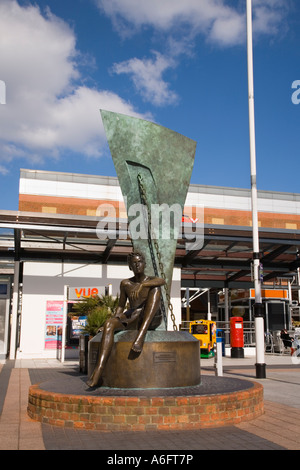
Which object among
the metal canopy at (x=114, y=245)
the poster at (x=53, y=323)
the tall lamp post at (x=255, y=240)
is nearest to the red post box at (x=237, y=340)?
the metal canopy at (x=114, y=245)

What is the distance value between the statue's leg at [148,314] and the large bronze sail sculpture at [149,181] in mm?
958

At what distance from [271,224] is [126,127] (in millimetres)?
34153

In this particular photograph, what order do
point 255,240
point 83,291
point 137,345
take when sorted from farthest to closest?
point 83,291
point 255,240
point 137,345

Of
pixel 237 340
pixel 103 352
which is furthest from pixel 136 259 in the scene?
pixel 237 340

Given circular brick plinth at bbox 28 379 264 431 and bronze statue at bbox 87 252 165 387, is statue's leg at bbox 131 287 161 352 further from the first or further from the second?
circular brick plinth at bbox 28 379 264 431

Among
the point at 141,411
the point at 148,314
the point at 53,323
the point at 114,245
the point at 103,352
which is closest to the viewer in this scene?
the point at 141,411

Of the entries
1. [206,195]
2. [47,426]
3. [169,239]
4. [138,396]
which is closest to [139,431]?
[138,396]

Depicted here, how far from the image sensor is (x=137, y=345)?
6.57 m

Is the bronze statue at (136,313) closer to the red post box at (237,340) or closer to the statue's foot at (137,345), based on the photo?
the statue's foot at (137,345)

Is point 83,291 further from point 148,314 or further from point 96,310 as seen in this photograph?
point 148,314

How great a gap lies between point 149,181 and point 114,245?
12062mm

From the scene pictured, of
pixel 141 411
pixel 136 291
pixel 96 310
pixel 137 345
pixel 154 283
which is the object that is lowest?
pixel 141 411
